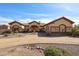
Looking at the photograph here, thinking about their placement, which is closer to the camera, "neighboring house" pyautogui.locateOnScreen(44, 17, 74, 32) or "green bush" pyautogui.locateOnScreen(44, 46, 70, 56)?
"green bush" pyautogui.locateOnScreen(44, 46, 70, 56)

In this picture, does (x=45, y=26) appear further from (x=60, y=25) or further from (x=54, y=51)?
(x=54, y=51)

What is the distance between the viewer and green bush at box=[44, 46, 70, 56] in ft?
20.1

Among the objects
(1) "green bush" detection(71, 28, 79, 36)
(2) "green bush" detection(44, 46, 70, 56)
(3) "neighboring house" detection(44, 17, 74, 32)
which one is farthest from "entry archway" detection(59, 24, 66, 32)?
(2) "green bush" detection(44, 46, 70, 56)

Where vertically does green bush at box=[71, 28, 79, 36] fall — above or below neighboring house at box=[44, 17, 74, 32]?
below

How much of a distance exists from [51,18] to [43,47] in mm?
547

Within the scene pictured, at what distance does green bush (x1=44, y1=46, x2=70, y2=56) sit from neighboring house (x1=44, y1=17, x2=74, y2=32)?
0.36 meters

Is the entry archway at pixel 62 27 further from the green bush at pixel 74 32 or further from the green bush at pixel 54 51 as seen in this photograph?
the green bush at pixel 54 51

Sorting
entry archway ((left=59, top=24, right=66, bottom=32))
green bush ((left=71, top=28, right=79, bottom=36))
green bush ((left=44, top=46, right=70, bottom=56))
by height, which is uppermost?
entry archway ((left=59, top=24, right=66, bottom=32))

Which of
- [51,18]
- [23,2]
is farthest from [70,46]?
[23,2]

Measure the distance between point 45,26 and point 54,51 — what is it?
507mm

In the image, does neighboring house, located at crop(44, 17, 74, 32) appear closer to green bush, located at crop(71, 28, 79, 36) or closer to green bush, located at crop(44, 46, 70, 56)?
green bush, located at crop(71, 28, 79, 36)

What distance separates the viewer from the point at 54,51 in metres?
6.12

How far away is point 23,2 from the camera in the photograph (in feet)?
20.3

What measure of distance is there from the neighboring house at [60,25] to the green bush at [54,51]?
364mm
